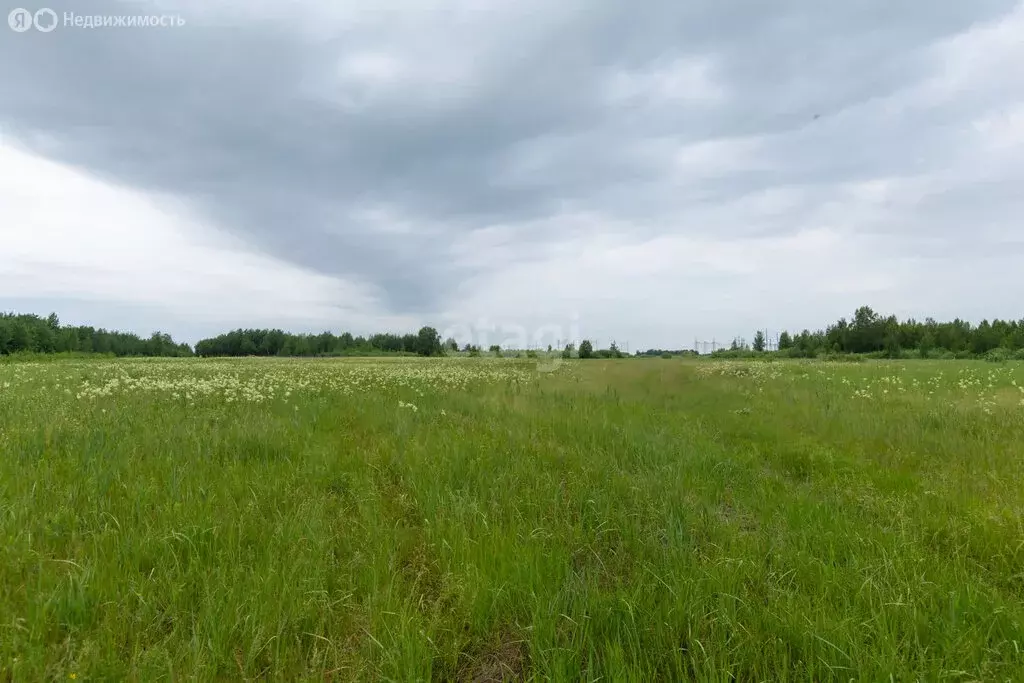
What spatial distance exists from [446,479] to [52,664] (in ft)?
10.0

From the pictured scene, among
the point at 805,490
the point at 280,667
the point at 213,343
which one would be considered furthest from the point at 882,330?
the point at 213,343

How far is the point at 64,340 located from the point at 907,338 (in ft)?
482

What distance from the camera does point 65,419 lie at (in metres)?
5.95

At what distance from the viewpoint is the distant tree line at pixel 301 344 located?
99.2 m

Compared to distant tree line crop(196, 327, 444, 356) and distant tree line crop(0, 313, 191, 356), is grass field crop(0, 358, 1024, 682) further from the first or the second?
distant tree line crop(196, 327, 444, 356)

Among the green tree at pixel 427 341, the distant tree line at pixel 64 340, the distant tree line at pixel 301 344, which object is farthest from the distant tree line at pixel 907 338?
the distant tree line at pixel 64 340

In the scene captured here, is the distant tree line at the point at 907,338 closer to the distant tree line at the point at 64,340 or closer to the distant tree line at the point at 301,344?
the distant tree line at the point at 301,344

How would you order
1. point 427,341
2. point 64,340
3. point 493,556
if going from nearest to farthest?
point 493,556
point 64,340
point 427,341

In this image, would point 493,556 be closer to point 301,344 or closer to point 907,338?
point 907,338

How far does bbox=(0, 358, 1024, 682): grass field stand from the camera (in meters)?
2.20

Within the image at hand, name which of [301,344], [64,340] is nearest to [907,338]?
[301,344]

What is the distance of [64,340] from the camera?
70.1 metres

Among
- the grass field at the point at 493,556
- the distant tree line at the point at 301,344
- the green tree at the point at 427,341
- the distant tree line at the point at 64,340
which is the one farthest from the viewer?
the distant tree line at the point at 301,344

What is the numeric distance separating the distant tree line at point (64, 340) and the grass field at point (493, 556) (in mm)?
70217
